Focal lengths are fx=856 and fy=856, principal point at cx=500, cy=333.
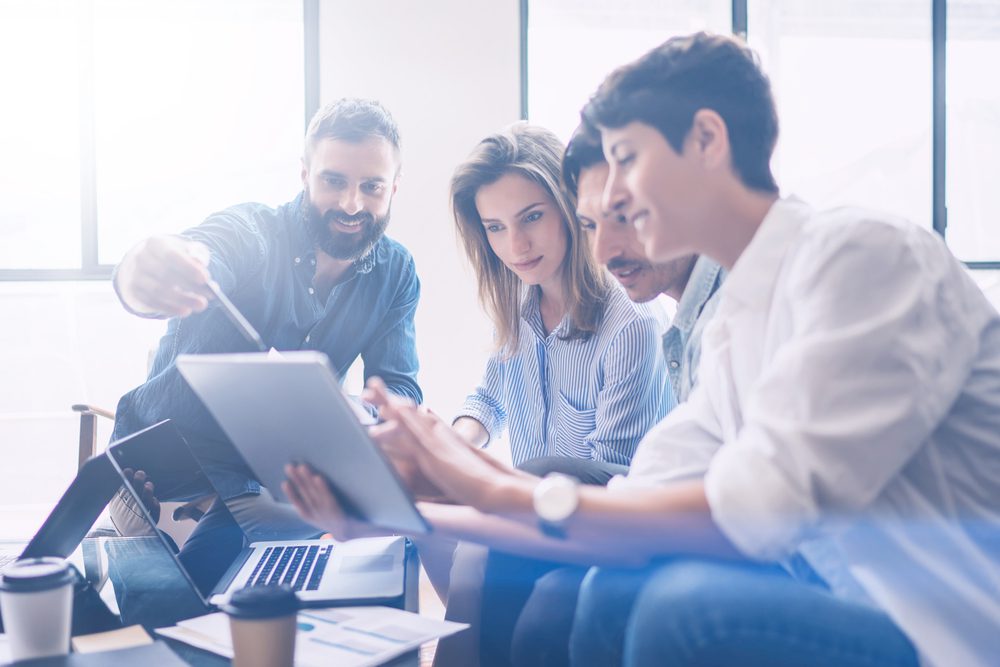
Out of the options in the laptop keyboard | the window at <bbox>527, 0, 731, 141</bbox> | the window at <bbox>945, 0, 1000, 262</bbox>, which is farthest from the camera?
the window at <bbox>945, 0, 1000, 262</bbox>

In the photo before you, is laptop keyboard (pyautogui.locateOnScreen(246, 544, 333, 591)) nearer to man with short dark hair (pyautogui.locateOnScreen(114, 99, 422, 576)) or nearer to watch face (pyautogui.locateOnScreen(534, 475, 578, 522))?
watch face (pyautogui.locateOnScreen(534, 475, 578, 522))

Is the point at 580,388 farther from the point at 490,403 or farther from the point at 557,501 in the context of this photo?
the point at 557,501

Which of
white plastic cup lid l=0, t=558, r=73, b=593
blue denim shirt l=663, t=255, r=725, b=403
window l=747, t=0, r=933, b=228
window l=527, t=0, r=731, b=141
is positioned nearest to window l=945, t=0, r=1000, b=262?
window l=747, t=0, r=933, b=228

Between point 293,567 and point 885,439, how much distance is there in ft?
2.91

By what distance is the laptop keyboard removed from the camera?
1215 millimetres

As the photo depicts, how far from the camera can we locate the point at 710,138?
979mm

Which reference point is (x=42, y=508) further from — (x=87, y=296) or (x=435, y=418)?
(x=435, y=418)

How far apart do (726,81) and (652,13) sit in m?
3.39

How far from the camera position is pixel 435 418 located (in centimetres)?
112

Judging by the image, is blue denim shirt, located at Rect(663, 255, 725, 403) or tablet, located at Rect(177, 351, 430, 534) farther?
blue denim shirt, located at Rect(663, 255, 725, 403)

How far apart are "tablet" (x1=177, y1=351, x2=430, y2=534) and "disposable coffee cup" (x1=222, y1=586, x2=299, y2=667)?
0.16 metres

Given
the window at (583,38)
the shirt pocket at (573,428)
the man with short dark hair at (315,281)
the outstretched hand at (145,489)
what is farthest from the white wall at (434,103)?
the outstretched hand at (145,489)

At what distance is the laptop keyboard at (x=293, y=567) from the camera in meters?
1.21

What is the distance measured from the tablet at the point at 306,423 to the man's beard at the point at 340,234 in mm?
1195
